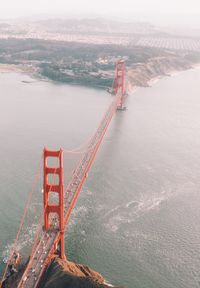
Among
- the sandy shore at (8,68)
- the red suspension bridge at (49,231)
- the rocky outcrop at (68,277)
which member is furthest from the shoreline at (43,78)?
the rocky outcrop at (68,277)

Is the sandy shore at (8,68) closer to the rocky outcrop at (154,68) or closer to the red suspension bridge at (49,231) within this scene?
the rocky outcrop at (154,68)

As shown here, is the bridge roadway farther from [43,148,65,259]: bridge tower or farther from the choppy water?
the choppy water

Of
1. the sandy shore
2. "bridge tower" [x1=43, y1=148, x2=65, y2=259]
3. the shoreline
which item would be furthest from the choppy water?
the sandy shore

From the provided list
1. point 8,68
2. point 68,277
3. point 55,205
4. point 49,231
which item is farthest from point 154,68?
point 68,277

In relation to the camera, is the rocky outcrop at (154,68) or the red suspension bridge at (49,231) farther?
the rocky outcrop at (154,68)

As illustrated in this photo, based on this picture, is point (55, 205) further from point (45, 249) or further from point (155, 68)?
point (155, 68)

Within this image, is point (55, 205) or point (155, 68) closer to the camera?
point (55, 205)

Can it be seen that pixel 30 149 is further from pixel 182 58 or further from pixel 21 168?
pixel 182 58
